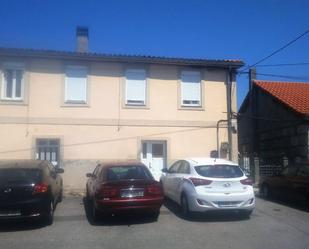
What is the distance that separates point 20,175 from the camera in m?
10.2

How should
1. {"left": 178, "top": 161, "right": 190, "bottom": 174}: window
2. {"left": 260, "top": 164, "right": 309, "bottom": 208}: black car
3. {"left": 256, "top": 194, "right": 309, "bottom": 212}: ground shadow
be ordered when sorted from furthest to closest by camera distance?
{"left": 256, "top": 194, "right": 309, "bottom": 212}: ground shadow → {"left": 260, "top": 164, "right": 309, "bottom": 208}: black car → {"left": 178, "top": 161, "right": 190, "bottom": 174}: window

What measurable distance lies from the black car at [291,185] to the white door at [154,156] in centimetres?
439

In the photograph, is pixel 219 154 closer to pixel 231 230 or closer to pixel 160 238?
pixel 231 230

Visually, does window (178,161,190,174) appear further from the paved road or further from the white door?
the white door

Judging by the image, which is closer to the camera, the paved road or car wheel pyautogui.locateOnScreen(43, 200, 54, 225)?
the paved road

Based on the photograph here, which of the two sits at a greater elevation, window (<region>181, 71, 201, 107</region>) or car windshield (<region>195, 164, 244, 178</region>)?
window (<region>181, 71, 201, 107</region>)

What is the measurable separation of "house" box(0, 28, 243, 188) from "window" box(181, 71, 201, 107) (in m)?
0.04

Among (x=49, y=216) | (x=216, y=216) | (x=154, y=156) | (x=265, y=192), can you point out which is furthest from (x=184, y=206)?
(x=154, y=156)

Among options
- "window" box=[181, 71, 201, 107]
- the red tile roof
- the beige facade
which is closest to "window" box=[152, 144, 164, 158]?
the beige facade

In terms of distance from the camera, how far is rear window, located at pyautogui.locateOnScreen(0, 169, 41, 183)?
9.89m

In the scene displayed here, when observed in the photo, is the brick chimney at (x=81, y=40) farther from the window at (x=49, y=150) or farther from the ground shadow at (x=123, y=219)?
the ground shadow at (x=123, y=219)

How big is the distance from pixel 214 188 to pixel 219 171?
2.18 ft

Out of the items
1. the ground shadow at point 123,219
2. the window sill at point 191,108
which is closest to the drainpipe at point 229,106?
the window sill at point 191,108

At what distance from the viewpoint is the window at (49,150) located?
1645 cm
